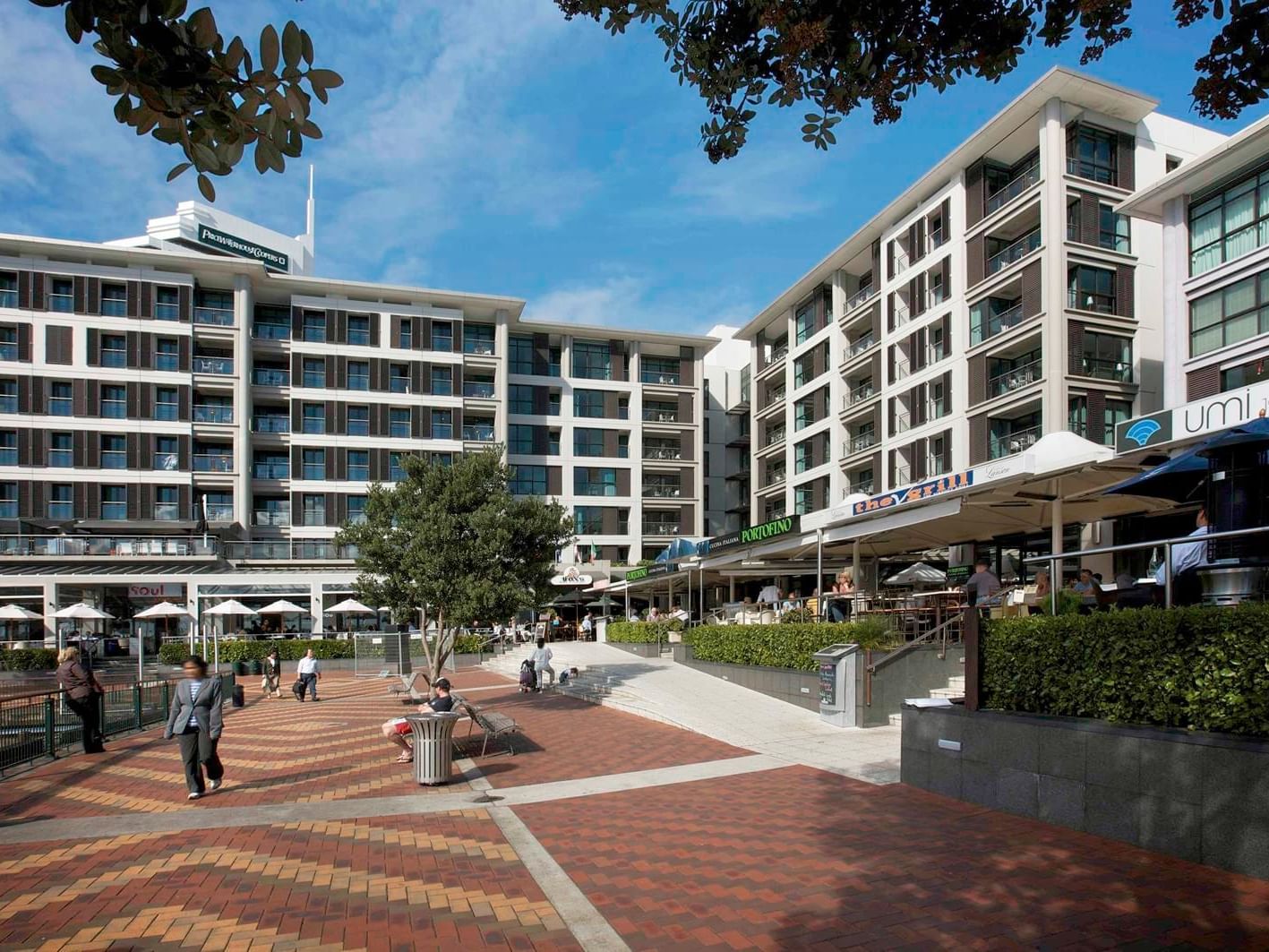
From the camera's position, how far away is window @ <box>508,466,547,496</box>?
187 feet

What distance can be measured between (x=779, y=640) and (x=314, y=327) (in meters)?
42.9

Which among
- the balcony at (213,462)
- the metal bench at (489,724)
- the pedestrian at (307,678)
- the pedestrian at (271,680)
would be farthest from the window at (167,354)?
the metal bench at (489,724)

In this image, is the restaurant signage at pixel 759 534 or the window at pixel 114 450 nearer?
the restaurant signage at pixel 759 534

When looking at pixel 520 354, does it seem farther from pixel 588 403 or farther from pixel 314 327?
pixel 314 327

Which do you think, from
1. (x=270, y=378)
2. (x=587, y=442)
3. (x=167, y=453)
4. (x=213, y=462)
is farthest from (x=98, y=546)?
(x=587, y=442)

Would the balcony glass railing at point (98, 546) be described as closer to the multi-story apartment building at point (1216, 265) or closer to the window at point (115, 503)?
the window at point (115, 503)

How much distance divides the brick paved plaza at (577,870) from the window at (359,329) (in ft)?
145

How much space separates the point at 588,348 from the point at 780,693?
1782 inches

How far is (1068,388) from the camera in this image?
32.4m

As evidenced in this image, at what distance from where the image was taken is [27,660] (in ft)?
107

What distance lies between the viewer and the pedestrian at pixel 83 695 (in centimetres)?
1356

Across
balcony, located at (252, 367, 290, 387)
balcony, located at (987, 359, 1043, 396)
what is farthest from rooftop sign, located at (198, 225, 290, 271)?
balcony, located at (987, 359, 1043, 396)

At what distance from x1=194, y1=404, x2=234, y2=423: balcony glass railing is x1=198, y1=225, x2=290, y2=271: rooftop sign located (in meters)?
14.5

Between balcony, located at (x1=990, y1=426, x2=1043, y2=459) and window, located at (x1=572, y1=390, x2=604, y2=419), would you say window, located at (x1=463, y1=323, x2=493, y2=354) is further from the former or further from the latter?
balcony, located at (x1=990, y1=426, x2=1043, y2=459)
